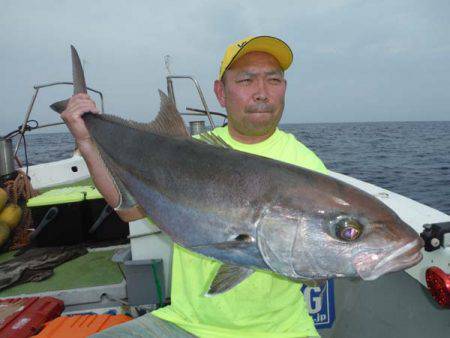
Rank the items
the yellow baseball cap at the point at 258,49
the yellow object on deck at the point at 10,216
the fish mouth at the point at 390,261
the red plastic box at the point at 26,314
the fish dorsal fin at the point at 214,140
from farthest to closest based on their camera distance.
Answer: the yellow object on deck at the point at 10,216 < the red plastic box at the point at 26,314 < the yellow baseball cap at the point at 258,49 < the fish dorsal fin at the point at 214,140 < the fish mouth at the point at 390,261

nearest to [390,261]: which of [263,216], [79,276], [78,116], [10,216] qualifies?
[263,216]

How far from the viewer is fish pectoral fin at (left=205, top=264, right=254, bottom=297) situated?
2053 mm

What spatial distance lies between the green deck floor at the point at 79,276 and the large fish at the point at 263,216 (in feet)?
8.21

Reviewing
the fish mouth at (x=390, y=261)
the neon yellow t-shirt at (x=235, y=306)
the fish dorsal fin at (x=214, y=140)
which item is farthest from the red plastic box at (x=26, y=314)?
the fish mouth at (x=390, y=261)

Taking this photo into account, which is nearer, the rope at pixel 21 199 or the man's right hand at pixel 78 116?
the man's right hand at pixel 78 116

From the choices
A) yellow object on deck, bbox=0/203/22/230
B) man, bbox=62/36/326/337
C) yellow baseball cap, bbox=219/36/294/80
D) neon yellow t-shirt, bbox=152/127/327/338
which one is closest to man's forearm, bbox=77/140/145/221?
man, bbox=62/36/326/337

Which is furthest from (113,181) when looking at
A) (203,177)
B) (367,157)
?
(367,157)

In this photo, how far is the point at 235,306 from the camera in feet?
8.46

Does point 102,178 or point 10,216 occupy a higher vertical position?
point 102,178

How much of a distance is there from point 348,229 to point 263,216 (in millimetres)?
418

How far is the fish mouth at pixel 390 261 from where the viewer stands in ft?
5.82

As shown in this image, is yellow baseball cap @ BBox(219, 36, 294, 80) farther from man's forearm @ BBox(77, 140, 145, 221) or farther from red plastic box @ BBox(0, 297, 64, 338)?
red plastic box @ BBox(0, 297, 64, 338)

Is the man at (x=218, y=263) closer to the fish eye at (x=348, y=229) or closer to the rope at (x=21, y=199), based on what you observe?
the fish eye at (x=348, y=229)

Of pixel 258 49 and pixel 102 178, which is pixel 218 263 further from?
pixel 258 49
